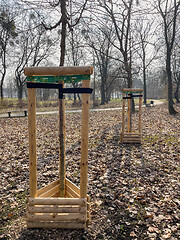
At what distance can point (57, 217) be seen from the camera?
8.98ft

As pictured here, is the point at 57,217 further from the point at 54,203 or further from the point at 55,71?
the point at 55,71

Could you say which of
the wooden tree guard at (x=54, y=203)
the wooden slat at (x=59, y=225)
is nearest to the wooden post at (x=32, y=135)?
the wooden tree guard at (x=54, y=203)

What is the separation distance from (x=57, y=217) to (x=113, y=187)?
5.73 feet

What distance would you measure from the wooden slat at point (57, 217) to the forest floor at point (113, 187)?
9.0 inches

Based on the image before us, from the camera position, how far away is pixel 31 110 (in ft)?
8.54

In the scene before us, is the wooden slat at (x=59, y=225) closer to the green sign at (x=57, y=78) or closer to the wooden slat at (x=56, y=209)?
the wooden slat at (x=56, y=209)

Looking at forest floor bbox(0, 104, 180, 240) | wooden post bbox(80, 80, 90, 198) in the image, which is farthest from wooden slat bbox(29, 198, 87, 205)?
forest floor bbox(0, 104, 180, 240)

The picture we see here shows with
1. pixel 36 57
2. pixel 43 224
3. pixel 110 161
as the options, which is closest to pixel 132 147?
pixel 110 161

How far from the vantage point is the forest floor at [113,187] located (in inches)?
112

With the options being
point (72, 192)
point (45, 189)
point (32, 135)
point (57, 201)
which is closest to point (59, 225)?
point (57, 201)

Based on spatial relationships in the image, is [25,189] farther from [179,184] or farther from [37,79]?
[179,184]

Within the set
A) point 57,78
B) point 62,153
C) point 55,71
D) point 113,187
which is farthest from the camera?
point 113,187

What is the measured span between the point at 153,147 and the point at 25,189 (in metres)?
4.99

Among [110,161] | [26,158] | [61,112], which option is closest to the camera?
[61,112]
